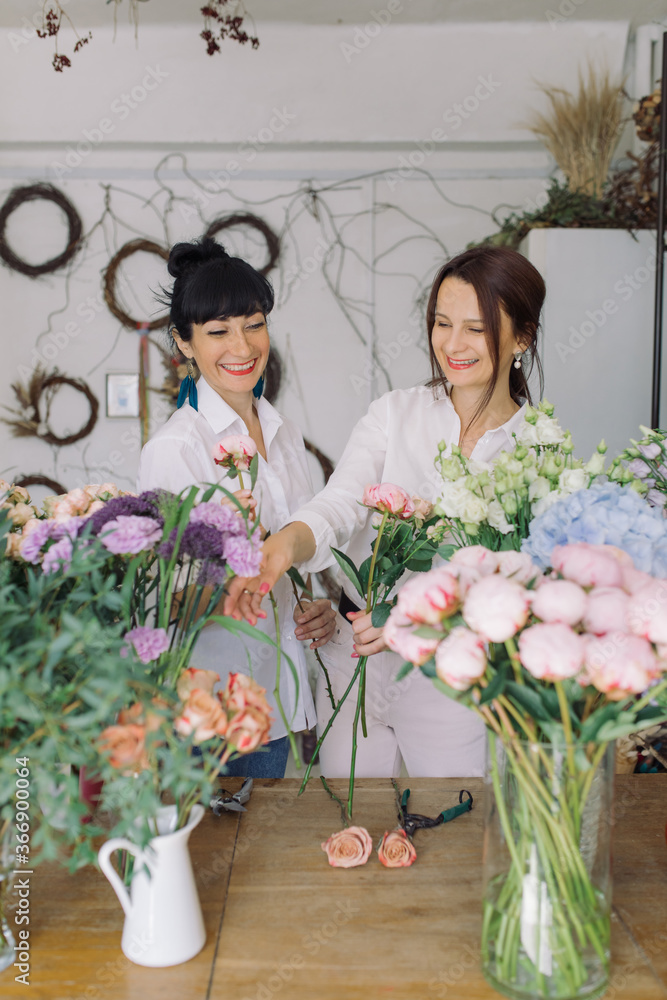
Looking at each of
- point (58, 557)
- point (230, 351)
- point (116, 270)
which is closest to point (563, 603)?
point (58, 557)

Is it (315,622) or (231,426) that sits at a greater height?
(231,426)

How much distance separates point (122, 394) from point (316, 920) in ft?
9.31

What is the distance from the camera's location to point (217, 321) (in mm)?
1608

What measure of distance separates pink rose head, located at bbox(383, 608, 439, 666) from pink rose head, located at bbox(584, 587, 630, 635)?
0.45 feet

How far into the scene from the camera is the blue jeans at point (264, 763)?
5.10ft

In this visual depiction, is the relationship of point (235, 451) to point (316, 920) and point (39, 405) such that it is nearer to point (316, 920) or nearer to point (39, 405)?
point (316, 920)

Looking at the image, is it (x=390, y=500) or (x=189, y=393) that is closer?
(x=390, y=500)

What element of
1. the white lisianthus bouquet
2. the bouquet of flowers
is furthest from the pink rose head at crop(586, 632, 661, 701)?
the white lisianthus bouquet

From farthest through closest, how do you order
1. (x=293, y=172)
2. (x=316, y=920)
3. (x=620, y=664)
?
(x=293, y=172)
(x=316, y=920)
(x=620, y=664)

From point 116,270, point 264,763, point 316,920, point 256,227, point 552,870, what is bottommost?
point 264,763

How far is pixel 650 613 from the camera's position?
26.4 inches

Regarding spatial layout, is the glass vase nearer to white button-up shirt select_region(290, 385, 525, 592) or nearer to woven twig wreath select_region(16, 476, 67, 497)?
white button-up shirt select_region(290, 385, 525, 592)

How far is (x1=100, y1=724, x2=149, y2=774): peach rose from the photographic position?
2.30 feet

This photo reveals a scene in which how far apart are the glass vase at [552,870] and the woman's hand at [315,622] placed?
0.72m
